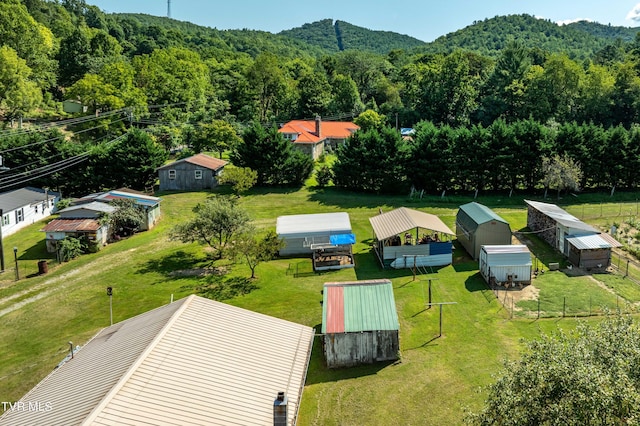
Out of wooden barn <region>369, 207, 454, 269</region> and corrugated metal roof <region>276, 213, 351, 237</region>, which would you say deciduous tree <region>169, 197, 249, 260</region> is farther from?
wooden barn <region>369, 207, 454, 269</region>

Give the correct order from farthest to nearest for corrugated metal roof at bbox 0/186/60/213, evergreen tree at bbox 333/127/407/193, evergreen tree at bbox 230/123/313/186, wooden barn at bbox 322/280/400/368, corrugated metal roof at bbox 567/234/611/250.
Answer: evergreen tree at bbox 230/123/313/186 → evergreen tree at bbox 333/127/407/193 → corrugated metal roof at bbox 0/186/60/213 → corrugated metal roof at bbox 567/234/611/250 → wooden barn at bbox 322/280/400/368

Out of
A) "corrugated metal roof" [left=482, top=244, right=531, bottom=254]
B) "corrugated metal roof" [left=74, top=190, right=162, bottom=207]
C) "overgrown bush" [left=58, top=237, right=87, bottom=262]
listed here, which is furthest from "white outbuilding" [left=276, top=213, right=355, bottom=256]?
"overgrown bush" [left=58, top=237, right=87, bottom=262]

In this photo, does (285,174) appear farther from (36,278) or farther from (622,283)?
(622,283)

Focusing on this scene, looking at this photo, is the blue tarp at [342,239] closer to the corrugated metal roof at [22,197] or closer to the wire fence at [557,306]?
the wire fence at [557,306]

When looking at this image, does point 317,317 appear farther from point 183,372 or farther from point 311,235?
point 183,372

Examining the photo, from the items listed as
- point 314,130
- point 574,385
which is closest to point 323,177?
point 314,130

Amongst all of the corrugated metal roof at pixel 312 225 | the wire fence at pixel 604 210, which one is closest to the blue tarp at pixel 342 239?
the corrugated metal roof at pixel 312 225

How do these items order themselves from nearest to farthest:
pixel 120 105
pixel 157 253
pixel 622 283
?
pixel 622 283
pixel 157 253
pixel 120 105

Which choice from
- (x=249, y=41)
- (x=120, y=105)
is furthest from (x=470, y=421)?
(x=249, y=41)
